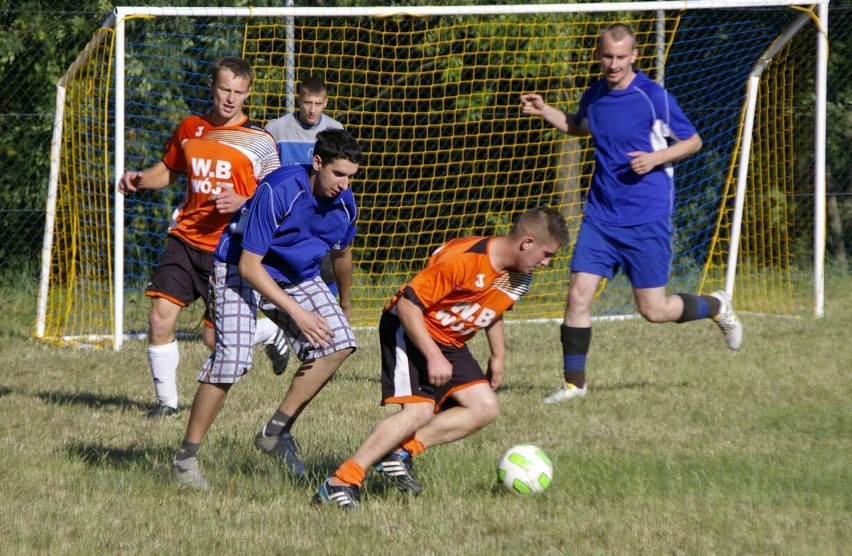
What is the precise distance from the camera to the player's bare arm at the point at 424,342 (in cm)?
452

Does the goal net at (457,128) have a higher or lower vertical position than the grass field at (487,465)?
higher

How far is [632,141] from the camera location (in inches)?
270

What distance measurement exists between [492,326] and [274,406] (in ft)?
7.67

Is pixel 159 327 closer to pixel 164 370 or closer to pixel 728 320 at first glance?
pixel 164 370

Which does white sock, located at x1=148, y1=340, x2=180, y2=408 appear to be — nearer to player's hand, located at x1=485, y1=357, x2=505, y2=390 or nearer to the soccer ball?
player's hand, located at x1=485, y1=357, x2=505, y2=390

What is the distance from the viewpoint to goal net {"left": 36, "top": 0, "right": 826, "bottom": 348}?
9852mm

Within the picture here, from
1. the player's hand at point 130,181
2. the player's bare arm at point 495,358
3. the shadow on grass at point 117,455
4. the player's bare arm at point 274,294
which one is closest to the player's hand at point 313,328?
the player's bare arm at point 274,294

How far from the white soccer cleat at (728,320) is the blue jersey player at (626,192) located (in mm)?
457

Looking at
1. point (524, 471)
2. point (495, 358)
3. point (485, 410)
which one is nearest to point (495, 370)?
point (495, 358)

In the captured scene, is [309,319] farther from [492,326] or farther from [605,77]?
[605,77]

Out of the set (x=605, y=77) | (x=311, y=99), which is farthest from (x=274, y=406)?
(x=605, y=77)

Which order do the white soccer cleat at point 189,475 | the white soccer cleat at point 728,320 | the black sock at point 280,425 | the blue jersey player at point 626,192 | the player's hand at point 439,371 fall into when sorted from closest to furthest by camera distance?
the player's hand at point 439,371
the white soccer cleat at point 189,475
the black sock at point 280,425
the blue jersey player at point 626,192
the white soccer cleat at point 728,320

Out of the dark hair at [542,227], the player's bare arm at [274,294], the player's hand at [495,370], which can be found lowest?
the player's hand at [495,370]

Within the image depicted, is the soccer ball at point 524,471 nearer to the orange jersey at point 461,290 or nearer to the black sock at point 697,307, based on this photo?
the orange jersey at point 461,290
